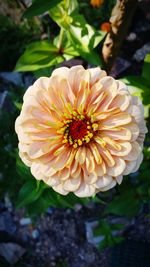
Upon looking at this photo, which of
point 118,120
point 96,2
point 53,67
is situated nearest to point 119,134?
point 118,120

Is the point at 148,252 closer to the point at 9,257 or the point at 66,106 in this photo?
the point at 9,257

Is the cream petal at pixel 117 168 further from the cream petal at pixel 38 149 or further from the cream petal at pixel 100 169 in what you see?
the cream petal at pixel 38 149

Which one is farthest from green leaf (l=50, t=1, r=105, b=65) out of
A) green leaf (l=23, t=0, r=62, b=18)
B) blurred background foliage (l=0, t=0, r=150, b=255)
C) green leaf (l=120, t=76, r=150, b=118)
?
green leaf (l=23, t=0, r=62, b=18)

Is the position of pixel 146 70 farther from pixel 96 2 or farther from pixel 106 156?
pixel 96 2

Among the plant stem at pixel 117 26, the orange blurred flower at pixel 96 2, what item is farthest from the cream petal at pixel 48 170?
the orange blurred flower at pixel 96 2

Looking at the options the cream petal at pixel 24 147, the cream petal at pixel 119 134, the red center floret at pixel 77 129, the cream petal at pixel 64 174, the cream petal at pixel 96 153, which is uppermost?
the cream petal at pixel 24 147

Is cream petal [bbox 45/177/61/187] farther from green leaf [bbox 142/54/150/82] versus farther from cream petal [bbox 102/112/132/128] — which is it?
green leaf [bbox 142/54/150/82]
